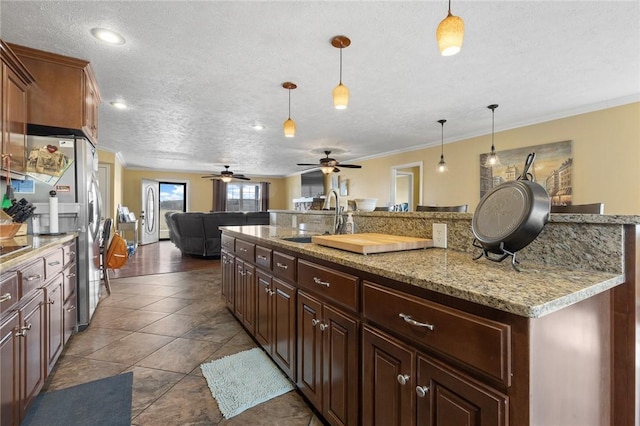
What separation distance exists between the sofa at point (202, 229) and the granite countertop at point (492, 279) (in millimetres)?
5404

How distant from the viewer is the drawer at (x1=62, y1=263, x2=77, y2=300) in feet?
7.00

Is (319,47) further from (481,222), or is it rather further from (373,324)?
(373,324)

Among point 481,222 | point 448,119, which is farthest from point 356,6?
point 448,119

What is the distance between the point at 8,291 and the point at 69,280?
1171mm

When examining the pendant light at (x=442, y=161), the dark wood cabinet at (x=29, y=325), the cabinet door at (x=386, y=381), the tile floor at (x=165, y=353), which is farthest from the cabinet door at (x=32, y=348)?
the pendant light at (x=442, y=161)

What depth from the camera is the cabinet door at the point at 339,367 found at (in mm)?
1222

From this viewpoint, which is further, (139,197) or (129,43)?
(139,197)

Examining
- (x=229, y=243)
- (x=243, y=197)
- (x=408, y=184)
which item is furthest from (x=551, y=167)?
(x=243, y=197)

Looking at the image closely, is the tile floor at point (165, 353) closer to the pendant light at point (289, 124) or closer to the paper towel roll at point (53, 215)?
the paper towel roll at point (53, 215)

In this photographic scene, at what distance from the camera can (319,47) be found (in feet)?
7.95

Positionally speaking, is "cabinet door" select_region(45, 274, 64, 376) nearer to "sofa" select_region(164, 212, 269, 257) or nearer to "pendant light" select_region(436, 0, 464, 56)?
"pendant light" select_region(436, 0, 464, 56)

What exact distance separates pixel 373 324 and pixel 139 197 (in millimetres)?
10085

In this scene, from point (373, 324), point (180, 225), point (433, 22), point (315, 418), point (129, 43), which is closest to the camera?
point (373, 324)

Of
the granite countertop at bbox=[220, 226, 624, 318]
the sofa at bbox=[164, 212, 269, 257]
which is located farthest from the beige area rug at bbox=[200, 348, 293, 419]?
the sofa at bbox=[164, 212, 269, 257]
